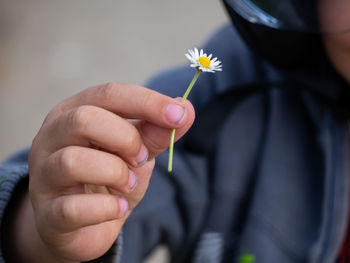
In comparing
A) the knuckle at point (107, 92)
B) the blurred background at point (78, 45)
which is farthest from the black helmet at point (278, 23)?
the blurred background at point (78, 45)

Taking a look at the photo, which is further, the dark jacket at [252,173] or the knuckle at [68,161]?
the dark jacket at [252,173]

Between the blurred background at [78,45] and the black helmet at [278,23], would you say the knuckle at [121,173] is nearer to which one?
the black helmet at [278,23]

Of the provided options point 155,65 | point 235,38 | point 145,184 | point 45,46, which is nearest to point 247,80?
point 235,38

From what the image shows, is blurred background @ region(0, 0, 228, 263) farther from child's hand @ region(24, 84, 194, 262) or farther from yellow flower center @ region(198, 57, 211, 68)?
yellow flower center @ region(198, 57, 211, 68)

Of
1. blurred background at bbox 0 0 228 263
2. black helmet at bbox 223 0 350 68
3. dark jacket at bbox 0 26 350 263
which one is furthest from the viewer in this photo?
blurred background at bbox 0 0 228 263

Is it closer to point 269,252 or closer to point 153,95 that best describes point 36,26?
point 269,252

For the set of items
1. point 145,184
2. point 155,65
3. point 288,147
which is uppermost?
point 145,184

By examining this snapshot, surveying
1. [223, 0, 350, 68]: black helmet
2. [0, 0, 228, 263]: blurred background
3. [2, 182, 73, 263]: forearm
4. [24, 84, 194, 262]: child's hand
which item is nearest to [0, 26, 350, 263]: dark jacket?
[223, 0, 350, 68]: black helmet
